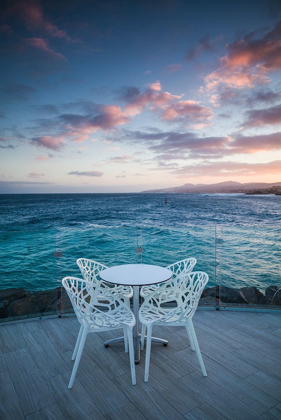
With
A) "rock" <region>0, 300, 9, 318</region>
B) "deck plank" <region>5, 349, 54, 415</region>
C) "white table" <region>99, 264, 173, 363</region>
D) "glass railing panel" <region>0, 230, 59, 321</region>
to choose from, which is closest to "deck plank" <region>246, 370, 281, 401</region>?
"white table" <region>99, 264, 173, 363</region>

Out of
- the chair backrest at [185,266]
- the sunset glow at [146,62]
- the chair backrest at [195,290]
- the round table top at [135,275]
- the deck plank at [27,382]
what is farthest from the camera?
the sunset glow at [146,62]

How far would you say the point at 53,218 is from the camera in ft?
88.4

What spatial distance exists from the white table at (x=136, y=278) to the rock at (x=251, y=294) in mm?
1547

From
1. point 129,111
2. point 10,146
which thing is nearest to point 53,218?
point 10,146

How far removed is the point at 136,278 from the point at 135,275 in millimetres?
92

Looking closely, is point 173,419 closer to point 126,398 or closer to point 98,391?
point 126,398

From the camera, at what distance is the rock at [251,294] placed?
327 centimetres

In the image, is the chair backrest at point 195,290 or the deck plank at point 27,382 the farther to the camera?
the chair backrest at point 195,290

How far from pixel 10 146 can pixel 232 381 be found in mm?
21287

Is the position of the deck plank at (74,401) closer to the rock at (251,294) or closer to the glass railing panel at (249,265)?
the glass railing panel at (249,265)

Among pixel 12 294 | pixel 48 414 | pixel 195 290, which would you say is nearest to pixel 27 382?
pixel 48 414

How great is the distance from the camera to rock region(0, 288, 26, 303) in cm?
299

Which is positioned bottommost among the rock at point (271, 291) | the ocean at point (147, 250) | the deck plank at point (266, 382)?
the deck plank at point (266, 382)

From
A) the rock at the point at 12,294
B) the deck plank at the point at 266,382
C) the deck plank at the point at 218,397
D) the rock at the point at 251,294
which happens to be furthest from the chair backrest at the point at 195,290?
the rock at the point at 12,294
